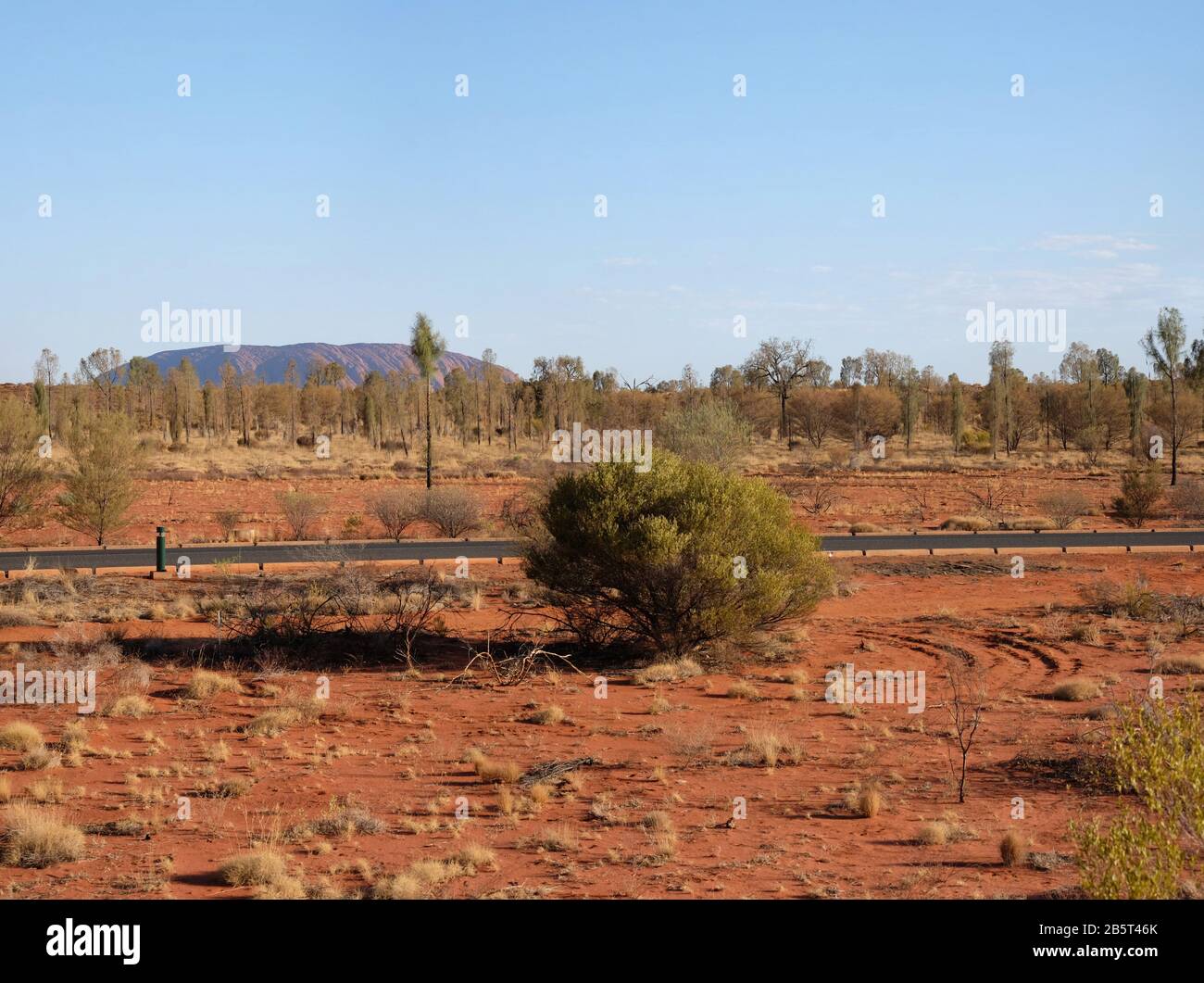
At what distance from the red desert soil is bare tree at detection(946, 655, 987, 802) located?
0.63 feet

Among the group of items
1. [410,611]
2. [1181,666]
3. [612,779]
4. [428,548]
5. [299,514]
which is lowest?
[612,779]

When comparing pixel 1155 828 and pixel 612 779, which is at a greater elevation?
pixel 1155 828

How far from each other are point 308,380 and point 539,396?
28850 millimetres

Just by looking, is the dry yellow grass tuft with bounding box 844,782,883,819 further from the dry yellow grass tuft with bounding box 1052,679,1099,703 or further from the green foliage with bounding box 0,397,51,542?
the green foliage with bounding box 0,397,51,542

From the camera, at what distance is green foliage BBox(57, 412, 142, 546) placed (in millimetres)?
30078

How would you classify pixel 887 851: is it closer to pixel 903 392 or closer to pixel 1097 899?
pixel 1097 899

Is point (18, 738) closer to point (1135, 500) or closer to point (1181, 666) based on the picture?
point (1181, 666)

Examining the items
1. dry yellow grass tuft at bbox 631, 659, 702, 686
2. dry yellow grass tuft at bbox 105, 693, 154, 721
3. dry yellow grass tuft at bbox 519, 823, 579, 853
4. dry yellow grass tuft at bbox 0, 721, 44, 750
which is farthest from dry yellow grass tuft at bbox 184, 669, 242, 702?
dry yellow grass tuft at bbox 519, 823, 579, 853

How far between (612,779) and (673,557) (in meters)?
5.59

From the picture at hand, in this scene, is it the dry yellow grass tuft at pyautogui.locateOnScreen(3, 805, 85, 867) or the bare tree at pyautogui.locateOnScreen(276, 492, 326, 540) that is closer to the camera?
the dry yellow grass tuft at pyautogui.locateOnScreen(3, 805, 85, 867)

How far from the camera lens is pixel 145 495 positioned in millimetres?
46625

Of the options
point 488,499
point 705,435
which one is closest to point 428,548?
point 705,435

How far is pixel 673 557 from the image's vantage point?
16.6 metres
